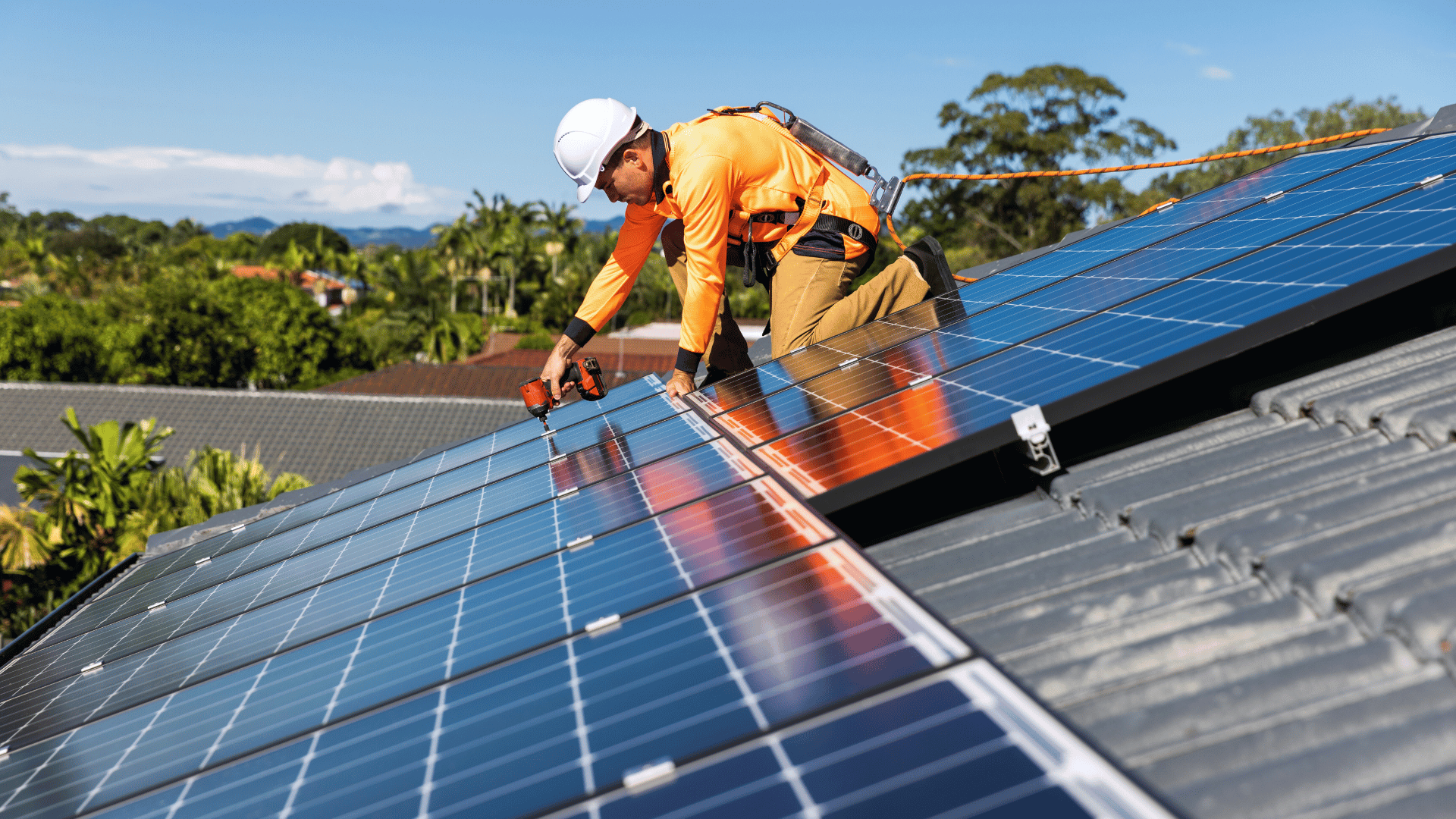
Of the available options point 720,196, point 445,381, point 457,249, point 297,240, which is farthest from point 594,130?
point 297,240

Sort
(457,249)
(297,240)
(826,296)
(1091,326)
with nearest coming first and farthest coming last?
(1091,326) < (826,296) < (457,249) < (297,240)

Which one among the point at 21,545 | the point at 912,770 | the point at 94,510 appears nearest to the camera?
the point at 912,770

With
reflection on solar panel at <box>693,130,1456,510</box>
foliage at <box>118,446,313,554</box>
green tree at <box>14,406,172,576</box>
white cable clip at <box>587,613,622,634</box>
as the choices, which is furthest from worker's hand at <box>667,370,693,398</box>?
green tree at <box>14,406,172,576</box>

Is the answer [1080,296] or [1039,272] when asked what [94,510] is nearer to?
[1039,272]

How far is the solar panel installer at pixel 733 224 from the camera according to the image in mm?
5848

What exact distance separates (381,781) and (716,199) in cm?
396

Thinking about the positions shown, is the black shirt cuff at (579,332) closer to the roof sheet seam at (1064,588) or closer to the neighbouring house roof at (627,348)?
the roof sheet seam at (1064,588)

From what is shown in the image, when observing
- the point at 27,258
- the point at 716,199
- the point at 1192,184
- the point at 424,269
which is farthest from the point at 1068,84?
the point at 27,258

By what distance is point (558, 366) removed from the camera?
6656 mm

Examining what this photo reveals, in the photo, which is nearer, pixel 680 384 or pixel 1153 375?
pixel 1153 375

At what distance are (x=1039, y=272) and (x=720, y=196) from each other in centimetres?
238

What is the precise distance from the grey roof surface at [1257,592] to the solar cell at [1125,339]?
38 cm

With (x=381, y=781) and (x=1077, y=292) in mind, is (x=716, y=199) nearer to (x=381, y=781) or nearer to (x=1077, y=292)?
(x=1077, y=292)

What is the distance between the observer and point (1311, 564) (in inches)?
107
